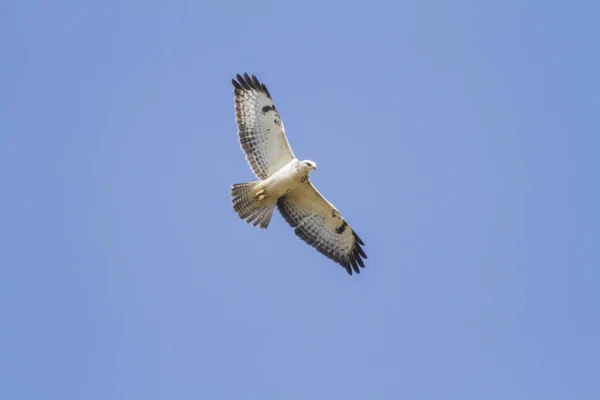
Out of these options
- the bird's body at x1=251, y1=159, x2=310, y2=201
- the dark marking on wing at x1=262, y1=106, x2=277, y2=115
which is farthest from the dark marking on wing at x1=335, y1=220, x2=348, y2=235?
the dark marking on wing at x1=262, y1=106, x2=277, y2=115

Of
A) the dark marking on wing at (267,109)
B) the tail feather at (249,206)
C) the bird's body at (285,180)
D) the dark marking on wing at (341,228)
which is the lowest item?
the tail feather at (249,206)

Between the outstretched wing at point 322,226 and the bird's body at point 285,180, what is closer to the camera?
the bird's body at point 285,180

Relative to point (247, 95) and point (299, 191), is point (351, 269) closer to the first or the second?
point (299, 191)

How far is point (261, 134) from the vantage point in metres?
20.2

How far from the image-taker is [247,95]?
20328mm

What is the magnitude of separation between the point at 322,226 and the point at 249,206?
1521 mm

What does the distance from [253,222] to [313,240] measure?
135 centimetres

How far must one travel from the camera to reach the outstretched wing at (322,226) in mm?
20422

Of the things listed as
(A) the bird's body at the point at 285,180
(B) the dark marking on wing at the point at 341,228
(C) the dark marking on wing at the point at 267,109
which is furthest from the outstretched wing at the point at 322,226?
(C) the dark marking on wing at the point at 267,109

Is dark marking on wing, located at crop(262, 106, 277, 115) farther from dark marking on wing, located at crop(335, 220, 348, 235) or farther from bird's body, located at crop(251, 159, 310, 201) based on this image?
dark marking on wing, located at crop(335, 220, 348, 235)

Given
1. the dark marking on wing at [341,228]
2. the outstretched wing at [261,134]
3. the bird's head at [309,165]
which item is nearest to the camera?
the bird's head at [309,165]

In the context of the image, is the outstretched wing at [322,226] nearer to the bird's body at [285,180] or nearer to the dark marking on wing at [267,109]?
the bird's body at [285,180]

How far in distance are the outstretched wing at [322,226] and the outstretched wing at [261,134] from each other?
662 millimetres

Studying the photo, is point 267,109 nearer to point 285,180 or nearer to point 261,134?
point 261,134
